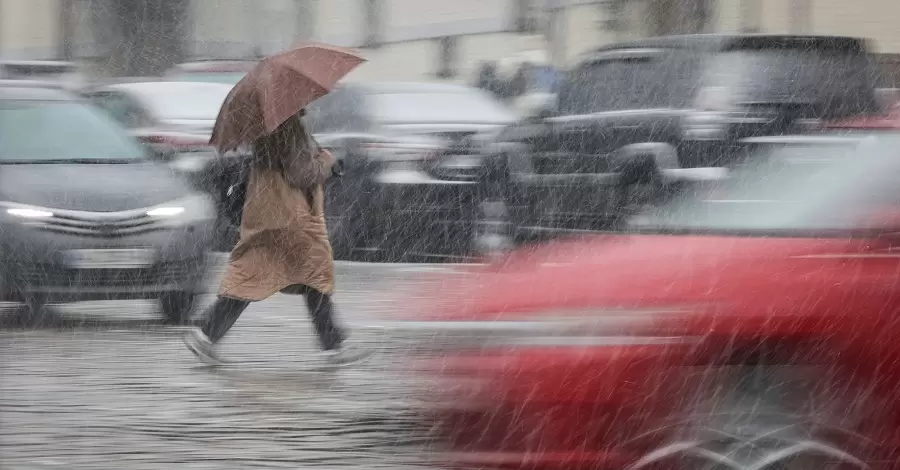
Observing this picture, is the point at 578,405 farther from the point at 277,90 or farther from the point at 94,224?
the point at 94,224

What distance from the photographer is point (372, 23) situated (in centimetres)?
2253

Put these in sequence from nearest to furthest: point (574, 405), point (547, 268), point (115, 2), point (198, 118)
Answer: point (574, 405) → point (547, 268) → point (198, 118) → point (115, 2)

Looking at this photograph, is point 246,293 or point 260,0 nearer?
point 246,293

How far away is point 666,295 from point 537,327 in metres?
0.37

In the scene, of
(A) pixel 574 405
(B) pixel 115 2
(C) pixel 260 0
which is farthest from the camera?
(B) pixel 115 2

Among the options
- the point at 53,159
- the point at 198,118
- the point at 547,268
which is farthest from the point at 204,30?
the point at 547,268

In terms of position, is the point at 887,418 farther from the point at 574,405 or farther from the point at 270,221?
the point at 270,221

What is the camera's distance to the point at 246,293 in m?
8.45

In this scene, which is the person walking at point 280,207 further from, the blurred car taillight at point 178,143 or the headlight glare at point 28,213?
the blurred car taillight at point 178,143

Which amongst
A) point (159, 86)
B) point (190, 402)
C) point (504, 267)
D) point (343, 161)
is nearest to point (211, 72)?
point (159, 86)

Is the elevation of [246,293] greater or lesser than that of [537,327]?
lesser

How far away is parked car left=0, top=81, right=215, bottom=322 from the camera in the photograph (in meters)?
9.52

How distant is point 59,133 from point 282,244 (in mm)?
2745

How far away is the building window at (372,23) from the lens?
21.9 metres
